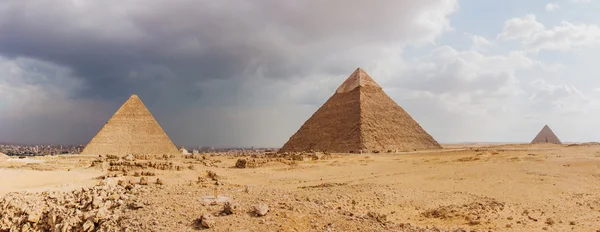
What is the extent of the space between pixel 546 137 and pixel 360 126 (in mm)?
32714

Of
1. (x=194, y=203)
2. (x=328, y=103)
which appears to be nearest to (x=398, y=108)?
(x=328, y=103)

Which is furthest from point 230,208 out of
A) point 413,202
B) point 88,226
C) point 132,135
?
point 132,135

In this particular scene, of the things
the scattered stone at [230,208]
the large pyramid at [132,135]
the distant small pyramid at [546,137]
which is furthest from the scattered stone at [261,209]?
the distant small pyramid at [546,137]

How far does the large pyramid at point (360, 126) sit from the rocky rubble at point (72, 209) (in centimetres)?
3187

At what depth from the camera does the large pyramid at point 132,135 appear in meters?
37.6

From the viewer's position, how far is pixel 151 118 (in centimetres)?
3956

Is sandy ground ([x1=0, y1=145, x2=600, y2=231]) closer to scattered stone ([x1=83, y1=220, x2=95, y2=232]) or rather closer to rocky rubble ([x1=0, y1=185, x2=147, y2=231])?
rocky rubble ([x1=0, y1=185, x2=147, y2=231])

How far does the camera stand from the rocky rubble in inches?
267

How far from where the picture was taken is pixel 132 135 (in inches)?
1519

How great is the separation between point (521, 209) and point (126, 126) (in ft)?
121

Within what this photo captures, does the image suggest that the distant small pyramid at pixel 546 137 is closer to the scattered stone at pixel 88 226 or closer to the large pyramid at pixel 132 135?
the large pyramid at pixel 132 135

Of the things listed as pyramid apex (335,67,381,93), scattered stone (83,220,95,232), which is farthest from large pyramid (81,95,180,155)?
scattered stone (83,220,95,232)

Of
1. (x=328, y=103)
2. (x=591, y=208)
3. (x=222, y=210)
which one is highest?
(x=328, y=103)

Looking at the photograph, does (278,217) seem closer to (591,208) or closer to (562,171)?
(591,208)
